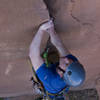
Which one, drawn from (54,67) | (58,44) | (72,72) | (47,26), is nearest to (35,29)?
(47,26)

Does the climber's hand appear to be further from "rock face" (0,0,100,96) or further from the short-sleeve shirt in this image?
the short-sleeve shirt

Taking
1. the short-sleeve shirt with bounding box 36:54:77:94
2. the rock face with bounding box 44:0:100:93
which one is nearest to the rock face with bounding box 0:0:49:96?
the rock face with bounding box 44:0:100:93

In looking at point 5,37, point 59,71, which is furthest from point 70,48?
point 5,37

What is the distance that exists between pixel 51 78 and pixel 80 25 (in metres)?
0.53

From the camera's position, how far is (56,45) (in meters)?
1.54

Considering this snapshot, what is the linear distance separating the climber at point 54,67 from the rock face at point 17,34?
8 cm

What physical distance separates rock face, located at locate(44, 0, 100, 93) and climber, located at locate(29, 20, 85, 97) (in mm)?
109

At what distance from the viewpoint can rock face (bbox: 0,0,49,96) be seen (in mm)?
1328

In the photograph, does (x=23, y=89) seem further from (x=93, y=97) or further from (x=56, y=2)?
(x=56, y=2)

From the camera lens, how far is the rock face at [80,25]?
1.43 meters

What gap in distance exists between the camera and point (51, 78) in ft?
4.72

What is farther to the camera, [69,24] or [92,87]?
[92,87]

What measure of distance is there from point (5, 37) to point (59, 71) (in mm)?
523

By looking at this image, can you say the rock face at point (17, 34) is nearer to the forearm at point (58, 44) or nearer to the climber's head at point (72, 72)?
the forearm at point (58, 44)
